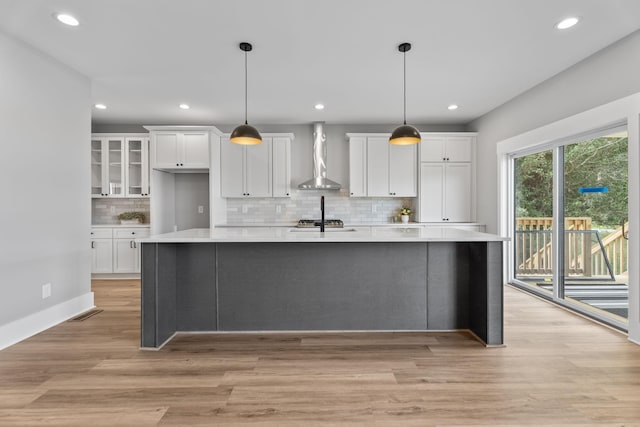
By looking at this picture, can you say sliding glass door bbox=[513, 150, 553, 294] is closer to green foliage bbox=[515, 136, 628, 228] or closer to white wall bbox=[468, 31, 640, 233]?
green foliage bbox=[515, 136, 628, 228]

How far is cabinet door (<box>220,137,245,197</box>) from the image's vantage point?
5.73 metres

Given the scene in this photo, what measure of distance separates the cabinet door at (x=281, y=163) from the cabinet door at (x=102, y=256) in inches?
105

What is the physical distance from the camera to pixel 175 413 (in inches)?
73.5

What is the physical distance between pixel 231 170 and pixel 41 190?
2811 mm

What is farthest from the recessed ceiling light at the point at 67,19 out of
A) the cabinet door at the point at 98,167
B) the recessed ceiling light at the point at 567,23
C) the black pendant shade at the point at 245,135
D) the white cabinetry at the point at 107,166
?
the recessed ceiling light at the point at 567,23

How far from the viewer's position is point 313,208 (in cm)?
612

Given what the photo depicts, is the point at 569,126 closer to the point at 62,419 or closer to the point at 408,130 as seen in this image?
the point at 408,130

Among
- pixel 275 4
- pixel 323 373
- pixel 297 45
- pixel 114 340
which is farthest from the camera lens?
pixel 297 45

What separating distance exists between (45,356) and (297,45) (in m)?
3.21

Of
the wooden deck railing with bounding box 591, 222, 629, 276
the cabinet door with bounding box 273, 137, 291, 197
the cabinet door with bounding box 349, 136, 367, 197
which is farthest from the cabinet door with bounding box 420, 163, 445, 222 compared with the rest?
the wooden deck railing with bounding box 591, 222, 629, 276

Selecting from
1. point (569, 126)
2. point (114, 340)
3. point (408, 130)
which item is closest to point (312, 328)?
point (114, 340)

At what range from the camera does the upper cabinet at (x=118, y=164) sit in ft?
18.1

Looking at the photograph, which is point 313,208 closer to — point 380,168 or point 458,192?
point 380,168

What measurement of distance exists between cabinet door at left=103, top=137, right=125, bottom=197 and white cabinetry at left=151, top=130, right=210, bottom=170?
65 centimetres
